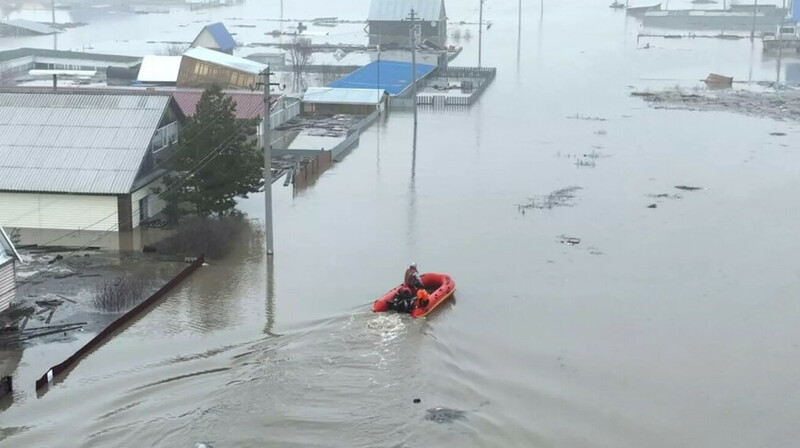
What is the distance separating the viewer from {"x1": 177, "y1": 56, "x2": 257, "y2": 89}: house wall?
28.6m

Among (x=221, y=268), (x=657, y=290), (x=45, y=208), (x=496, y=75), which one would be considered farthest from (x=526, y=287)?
(x=496, y=75)

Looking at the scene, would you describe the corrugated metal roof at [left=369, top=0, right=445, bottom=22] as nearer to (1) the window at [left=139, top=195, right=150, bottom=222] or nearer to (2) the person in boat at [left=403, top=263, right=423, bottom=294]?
(1) the window at [left=139, top=195, right=150, bottom=222]

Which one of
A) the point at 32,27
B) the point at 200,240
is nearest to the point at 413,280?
the point at 200,240

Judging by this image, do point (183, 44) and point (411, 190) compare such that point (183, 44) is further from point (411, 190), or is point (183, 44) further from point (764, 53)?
point (411, 190)

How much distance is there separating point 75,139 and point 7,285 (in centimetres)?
535

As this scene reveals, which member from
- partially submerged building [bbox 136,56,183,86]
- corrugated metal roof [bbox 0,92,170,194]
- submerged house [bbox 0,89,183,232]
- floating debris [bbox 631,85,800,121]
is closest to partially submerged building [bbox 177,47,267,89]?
partially submerged building [bbox 136,56,183,86]

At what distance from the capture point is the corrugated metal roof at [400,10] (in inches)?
2014

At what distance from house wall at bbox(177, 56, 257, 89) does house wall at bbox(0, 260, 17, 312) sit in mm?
15817

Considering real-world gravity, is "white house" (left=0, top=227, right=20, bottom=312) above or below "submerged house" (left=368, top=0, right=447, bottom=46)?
below

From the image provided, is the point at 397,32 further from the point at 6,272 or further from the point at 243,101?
the point at 6,272

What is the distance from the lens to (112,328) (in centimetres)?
1317

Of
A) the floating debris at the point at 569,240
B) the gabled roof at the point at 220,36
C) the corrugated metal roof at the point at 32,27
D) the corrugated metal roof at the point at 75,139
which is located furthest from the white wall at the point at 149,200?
the corrugated metal roof at the point at 32,27

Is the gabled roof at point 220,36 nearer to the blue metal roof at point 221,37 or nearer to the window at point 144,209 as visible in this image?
the blue metal roof at point 221,37

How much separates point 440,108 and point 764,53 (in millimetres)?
23355
